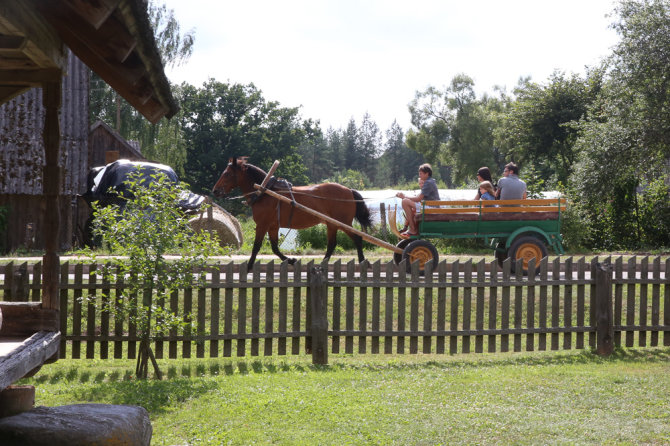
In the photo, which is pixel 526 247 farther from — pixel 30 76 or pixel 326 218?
pixel 30 76

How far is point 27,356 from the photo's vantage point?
4160 mm

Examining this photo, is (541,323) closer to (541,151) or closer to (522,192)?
(522,192)

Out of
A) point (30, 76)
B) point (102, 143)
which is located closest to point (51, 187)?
point (30, 76)

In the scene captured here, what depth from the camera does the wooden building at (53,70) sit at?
4.05m

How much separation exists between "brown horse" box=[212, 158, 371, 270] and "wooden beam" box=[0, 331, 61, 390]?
8161mm

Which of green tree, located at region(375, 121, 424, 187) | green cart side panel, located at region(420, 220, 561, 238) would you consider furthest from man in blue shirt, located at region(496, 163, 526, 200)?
green tree, located at region(375, 121, 424, 187)

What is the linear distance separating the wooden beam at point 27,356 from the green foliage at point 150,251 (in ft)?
10.0

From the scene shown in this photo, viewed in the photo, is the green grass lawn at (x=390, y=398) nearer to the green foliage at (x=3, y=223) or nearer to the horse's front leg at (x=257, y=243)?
the horse's front leg at (x=257, y=243)

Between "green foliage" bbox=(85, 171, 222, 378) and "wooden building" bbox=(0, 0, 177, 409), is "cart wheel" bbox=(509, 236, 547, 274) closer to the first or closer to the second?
"green foliage" bbox=(85, 171, 222, 378)

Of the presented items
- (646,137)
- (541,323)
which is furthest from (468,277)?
(646,137)

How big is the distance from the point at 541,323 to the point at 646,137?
1820 cm

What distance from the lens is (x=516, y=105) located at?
41375 millimetres

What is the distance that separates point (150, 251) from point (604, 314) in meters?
6.13

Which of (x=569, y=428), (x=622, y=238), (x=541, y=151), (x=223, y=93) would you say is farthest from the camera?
(x=223, y=93)
